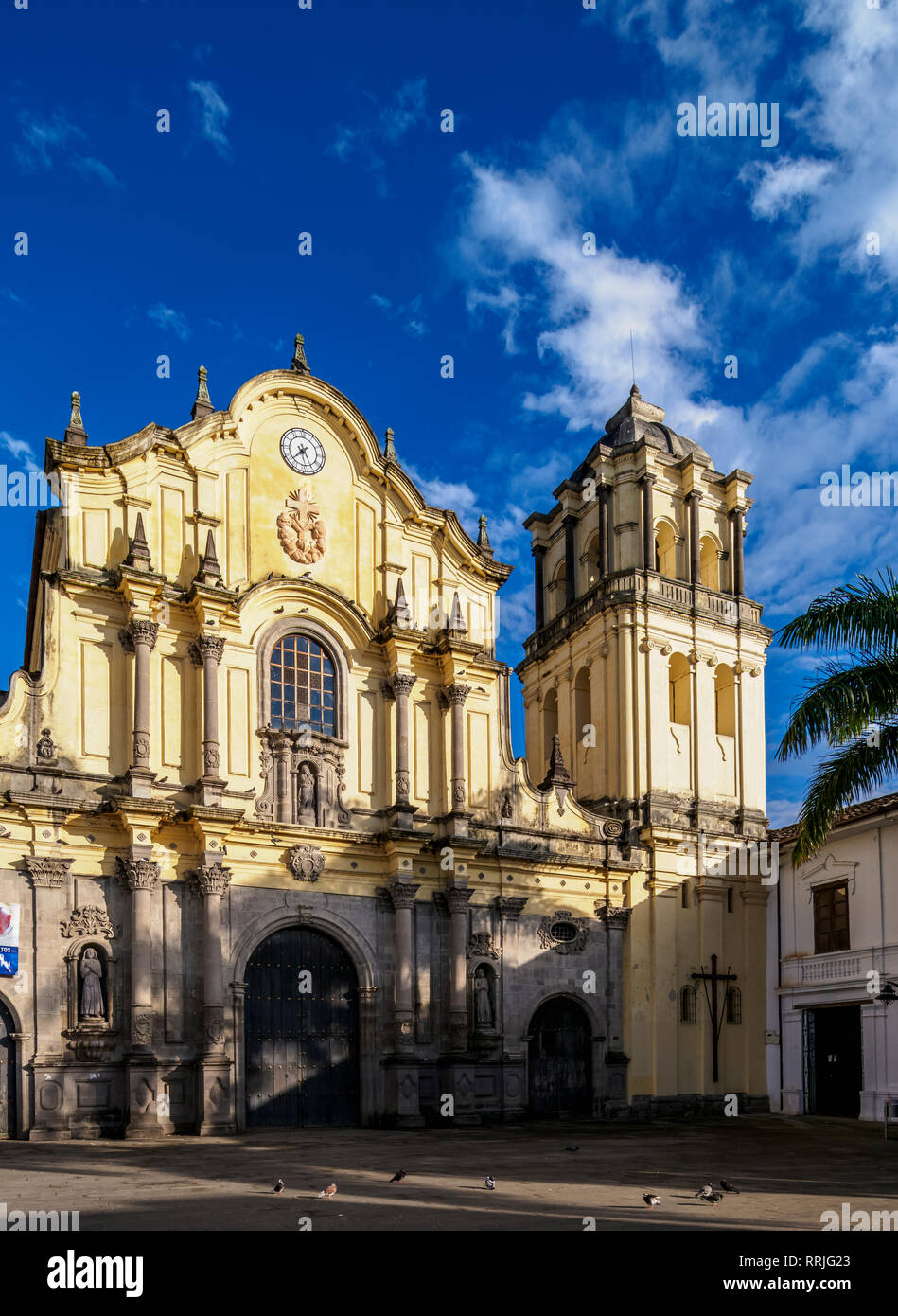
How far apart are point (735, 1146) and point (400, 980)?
25.5ft

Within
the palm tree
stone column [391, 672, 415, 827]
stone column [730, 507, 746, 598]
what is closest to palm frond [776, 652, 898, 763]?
the palm tree

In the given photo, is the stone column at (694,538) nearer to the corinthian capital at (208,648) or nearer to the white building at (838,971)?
the white building at (838,971)

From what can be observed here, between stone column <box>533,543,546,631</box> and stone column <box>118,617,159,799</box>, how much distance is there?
14644 mm

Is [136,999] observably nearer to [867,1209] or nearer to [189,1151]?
[189,1151]

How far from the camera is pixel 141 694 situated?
23.5 meters

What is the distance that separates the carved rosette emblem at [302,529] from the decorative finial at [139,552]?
3418mm

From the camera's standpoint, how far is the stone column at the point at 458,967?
2567 cm

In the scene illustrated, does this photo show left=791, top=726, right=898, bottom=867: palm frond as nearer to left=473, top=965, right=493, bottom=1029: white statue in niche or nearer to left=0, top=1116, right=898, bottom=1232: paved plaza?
left=0, top=1116, right=898, bottom=1232: paved plaza

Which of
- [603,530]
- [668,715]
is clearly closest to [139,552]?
[603,530]

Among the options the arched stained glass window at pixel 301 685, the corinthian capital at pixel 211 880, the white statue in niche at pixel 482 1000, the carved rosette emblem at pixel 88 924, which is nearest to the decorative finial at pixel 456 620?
the arched stained glass window at pixel 301 685

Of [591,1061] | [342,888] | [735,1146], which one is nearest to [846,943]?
[591,1061]

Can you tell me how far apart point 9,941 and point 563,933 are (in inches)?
507

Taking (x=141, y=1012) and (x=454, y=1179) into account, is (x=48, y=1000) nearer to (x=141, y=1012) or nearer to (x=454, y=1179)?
(x=141, y=1012)

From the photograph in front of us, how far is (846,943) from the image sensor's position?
28.9 metres
